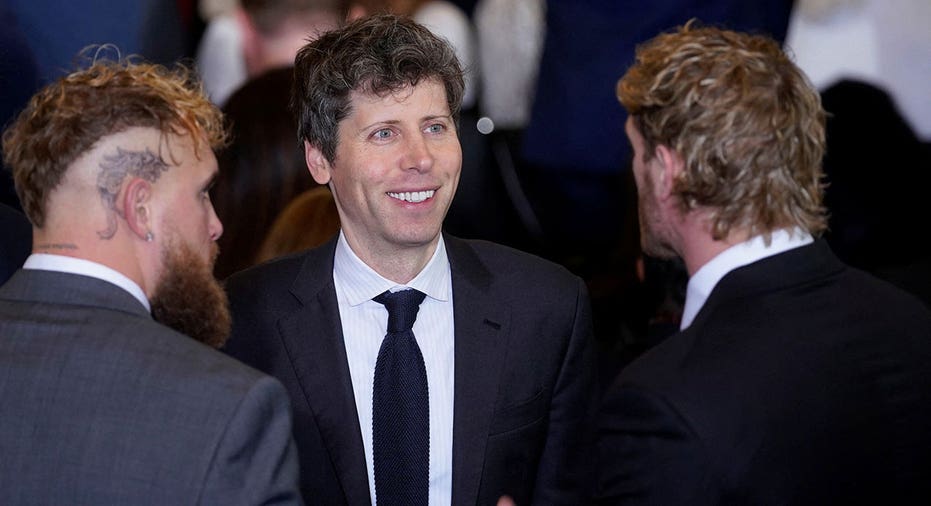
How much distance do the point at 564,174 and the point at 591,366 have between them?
1.58 m

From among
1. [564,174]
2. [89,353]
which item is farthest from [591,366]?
[564,174]

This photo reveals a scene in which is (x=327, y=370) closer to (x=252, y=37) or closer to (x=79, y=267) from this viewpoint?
→ (x=79, y=267)

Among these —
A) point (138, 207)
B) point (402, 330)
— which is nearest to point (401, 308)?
point (402, 330)

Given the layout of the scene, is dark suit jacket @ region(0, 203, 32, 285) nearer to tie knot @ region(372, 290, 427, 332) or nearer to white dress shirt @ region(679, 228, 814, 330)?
Result: tie knot @ region(372, 290, 427, 332)

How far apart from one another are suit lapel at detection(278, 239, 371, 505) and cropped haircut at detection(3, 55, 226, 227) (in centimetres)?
44

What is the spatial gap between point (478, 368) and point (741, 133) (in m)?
0.74

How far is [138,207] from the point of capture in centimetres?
202

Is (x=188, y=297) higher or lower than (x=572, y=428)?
higher

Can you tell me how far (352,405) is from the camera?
2400 millimetres

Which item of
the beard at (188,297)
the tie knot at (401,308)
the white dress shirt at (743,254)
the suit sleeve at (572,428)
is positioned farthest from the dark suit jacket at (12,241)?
the white dress shirt at (743,254)

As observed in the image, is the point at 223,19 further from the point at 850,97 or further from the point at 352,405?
the point at 352,405

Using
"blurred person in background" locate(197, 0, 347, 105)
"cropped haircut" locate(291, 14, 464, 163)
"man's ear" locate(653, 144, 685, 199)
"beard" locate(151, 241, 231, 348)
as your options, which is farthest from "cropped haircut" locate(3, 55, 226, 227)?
"blurred person in background" locate(197, 0, 347, 105)

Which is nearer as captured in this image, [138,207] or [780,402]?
[780,402]

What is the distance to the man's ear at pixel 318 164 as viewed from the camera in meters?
2.56
